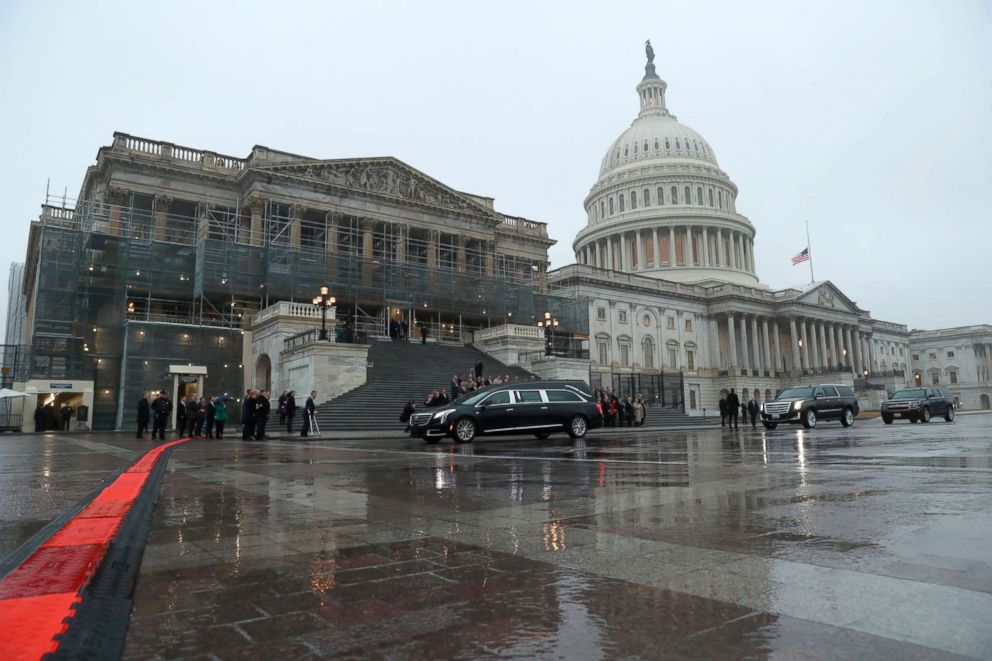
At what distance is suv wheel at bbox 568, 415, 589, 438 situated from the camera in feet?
64.7

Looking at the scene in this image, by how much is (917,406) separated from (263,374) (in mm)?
33120

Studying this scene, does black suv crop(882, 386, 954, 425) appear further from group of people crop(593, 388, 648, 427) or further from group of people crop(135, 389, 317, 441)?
group of people crop(135, 389, 317, 441)

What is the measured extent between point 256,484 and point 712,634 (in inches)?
Result: 276

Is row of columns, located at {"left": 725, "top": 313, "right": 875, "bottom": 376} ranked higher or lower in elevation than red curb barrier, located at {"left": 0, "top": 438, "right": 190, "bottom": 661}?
higher

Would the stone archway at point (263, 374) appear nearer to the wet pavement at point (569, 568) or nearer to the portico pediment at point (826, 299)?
the wet pavement at point (569, 568)

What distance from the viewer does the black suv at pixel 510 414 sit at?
61.2ft

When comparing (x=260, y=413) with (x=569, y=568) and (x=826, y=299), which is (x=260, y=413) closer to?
(x=569, y=568)

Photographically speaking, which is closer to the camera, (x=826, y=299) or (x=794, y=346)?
(x=794, y=346)

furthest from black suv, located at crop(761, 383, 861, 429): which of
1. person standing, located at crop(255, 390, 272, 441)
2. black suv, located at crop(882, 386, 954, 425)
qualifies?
person standing, located at crop(255, 390, 272, 441)

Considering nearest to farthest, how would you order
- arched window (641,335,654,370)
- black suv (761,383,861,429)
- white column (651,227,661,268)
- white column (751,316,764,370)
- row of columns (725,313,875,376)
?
black suv (761,383,861,429), arched window (641,335,654,370), row of columns (725,313,875,376), white column (751,316,764,370), white column (651,227,661,268)

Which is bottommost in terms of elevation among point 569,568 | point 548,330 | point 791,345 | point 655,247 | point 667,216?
point 569,568

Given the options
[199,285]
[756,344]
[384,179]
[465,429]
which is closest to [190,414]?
[465,429]

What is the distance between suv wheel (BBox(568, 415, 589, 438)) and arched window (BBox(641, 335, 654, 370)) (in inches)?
2260

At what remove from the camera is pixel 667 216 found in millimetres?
93938
